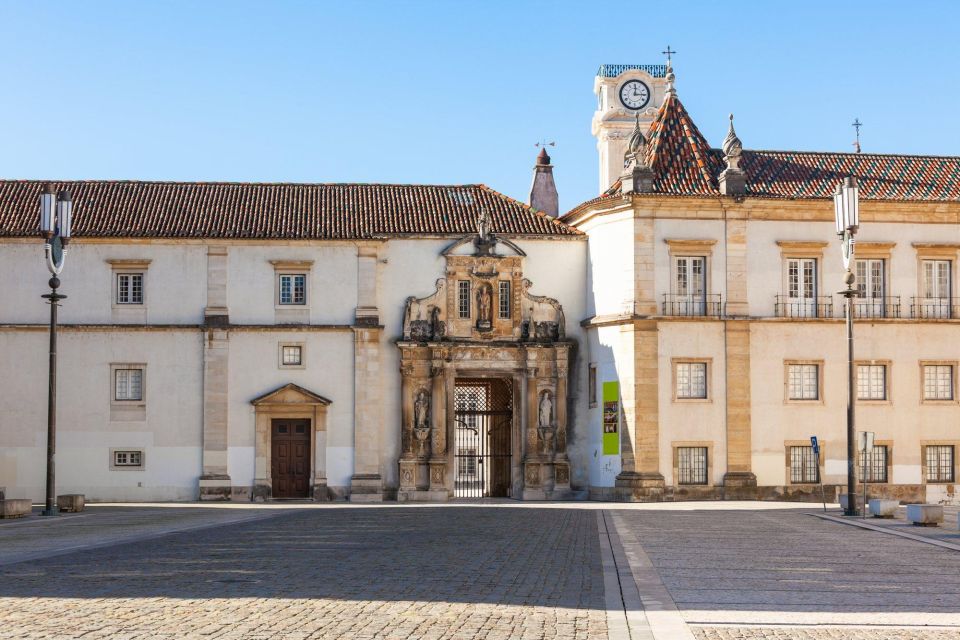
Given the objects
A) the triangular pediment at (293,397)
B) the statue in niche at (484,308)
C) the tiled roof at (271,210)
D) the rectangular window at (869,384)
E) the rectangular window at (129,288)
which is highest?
the tiled roof at (271,210)

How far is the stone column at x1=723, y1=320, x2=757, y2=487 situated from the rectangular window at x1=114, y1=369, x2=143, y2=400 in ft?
61.1

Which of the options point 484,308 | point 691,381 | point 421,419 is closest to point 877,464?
point 691,381

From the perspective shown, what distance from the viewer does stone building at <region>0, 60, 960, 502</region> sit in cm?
4375

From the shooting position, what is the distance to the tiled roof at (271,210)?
4522 cm

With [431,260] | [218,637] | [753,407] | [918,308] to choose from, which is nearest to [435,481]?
[431,260]

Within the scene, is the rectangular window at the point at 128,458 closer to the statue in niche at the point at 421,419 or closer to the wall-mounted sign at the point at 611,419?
the statue in niche at the point at 421,419

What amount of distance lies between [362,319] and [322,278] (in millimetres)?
1882

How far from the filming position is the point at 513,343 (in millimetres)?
45406

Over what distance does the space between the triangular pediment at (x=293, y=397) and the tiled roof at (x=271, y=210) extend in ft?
16.2

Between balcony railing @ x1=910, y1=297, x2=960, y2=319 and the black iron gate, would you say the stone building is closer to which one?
balcony railing @ x1=910, y1=297, x2=960, y2=319

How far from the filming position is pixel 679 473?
4331 cm

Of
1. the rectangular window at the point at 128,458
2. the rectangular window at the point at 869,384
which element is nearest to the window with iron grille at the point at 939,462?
the rectangular window at the point at 869,384

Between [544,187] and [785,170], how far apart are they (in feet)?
31.6

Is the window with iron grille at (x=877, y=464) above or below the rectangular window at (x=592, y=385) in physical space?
below
